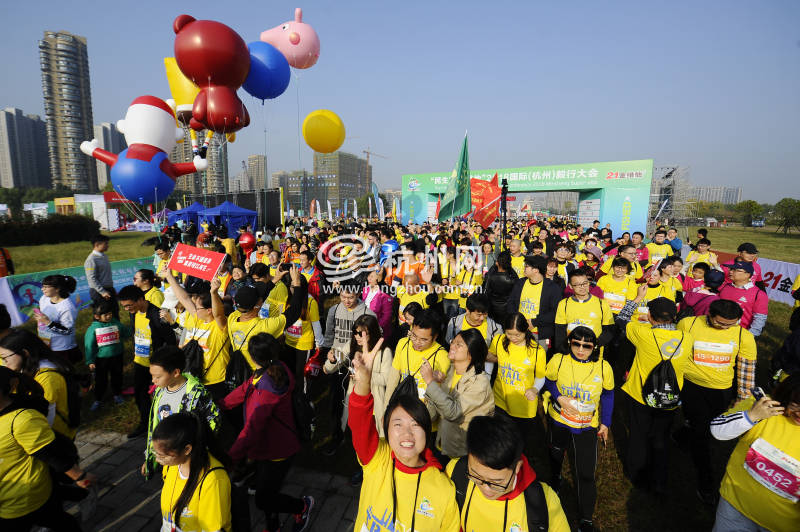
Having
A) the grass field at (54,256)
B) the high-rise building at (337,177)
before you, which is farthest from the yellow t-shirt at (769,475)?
the high-rise building at (337,177)

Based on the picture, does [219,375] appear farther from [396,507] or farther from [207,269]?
[396,507]

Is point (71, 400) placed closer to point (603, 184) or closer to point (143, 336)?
point (143, 336)

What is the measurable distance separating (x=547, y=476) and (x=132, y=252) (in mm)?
24973

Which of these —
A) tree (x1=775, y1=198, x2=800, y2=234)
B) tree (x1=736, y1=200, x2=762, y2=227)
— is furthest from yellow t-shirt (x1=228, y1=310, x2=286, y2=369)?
tree (x1=736, y1=200, x2=762, y2=227)

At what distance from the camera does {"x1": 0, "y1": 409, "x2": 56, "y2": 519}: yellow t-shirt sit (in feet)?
7.20

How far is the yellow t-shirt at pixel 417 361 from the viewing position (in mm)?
3119

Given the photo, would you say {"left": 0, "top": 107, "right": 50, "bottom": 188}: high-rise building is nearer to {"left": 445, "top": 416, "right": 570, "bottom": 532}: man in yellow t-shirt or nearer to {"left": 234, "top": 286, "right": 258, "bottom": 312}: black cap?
{"left": 234, "top": 286, "right": 258, "bottom": 312}: black cap

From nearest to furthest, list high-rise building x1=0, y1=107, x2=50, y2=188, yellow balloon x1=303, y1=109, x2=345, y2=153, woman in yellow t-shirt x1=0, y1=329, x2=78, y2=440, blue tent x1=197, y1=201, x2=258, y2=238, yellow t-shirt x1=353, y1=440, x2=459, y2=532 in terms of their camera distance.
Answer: yellow t-shirt x1=353, y1=440, x2=459, y2=532, woman in yellow t-shirt x1=0, y1=329, x2=78, y2=440, yellow balloon x1=303, y1=109, x2=345, y2=153, blue tent x1=197, y1=201, x2=258, y2=238, high-rise building x1=0, y1=107, x2=50, y2=188

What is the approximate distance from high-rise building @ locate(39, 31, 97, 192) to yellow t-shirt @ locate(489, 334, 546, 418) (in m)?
106

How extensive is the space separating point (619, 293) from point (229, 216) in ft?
74.6

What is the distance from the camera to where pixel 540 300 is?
16.3 ft

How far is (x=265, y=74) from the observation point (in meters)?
8.86

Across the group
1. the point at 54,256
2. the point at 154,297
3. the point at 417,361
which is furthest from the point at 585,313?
the point at 54,256

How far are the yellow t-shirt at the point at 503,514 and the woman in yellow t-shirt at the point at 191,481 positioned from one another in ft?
4.47
